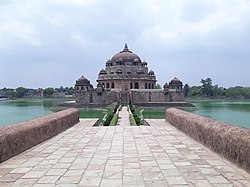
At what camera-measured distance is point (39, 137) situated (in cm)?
696

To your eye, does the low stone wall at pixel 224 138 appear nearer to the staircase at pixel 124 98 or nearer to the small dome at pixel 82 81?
the staircase at pixel 124 98

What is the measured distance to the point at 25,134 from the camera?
20.2 ft

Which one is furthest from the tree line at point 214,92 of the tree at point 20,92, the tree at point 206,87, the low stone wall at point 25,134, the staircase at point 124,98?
the low stone wall at point 25,134

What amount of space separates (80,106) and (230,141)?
3092 centimetres

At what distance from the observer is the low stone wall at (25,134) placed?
17.3 ft

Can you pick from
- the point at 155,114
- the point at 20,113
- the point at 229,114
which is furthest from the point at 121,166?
the point at 20,113

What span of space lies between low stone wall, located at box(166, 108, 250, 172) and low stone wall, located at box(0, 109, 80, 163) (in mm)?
3632

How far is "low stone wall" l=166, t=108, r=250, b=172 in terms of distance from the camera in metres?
4.46

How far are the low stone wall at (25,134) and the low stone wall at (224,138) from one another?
3.63 metres

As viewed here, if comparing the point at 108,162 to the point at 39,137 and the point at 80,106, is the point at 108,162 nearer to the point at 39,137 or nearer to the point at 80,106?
the point at 39,137

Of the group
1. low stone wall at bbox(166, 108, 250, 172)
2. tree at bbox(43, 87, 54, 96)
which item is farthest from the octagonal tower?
tree at bbox(43, 87, 54, 96)

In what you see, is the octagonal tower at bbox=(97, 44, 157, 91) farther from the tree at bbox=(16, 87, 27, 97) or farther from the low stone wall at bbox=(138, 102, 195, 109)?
the tree at bbox=(16, 87, 27, 97)

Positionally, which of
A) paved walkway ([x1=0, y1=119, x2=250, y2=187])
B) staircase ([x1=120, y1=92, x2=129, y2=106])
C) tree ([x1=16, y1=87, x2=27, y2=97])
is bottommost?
paved walkway ([x1=0, y1=119, x2=250, y2=187])

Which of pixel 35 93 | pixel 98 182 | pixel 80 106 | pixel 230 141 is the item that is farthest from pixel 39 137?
pixel 35 93
